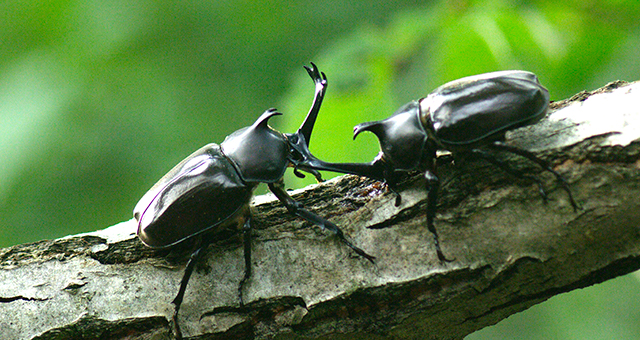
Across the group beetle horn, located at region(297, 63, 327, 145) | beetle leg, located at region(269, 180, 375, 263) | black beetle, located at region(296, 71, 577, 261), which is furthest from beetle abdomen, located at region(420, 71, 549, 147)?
beetle horn, located at region(297, 63, 327, 145)

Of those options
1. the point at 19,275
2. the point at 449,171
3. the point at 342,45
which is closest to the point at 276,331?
the point at 449,171

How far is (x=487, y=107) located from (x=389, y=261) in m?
0.68

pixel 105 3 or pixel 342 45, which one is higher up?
pixel 105 3

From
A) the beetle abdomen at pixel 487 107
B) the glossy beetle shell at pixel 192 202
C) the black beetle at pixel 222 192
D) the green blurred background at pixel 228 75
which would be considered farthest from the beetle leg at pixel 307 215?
the beetle abdomen at pixel 487 107

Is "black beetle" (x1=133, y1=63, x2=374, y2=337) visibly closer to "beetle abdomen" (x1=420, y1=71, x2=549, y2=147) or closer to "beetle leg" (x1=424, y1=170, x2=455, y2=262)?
"beetle leg" (x1=424, y1=170, x2=455, y2=262)

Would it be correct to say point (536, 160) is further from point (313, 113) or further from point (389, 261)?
point (313, 113)

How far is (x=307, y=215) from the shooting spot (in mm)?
2062

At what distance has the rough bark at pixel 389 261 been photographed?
1.66 m

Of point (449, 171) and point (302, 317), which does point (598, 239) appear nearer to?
point (449, 171)

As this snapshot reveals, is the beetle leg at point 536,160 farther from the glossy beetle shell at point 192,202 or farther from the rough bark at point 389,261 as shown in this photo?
the glossy beetle shell at point 192,202

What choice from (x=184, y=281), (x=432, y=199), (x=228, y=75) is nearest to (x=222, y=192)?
(x=184, y=281)

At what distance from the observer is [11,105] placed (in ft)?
11.8

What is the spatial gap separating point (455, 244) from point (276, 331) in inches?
29.5

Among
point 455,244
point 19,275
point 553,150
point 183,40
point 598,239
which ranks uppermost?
point 183,40
